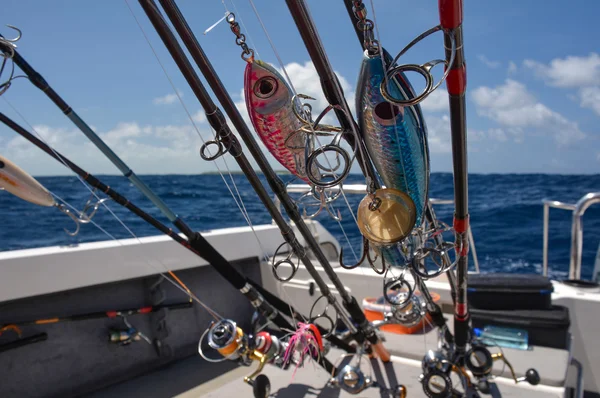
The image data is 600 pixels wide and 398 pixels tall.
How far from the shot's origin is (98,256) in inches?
100

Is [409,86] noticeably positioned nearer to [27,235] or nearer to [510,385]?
[510,385]

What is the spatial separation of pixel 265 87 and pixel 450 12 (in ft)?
1.47

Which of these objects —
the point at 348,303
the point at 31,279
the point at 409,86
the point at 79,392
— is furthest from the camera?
the point at 79,392

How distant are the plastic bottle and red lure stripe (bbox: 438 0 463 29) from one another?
1.97 metres

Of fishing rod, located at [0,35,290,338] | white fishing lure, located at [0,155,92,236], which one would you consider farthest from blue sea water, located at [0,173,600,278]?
white fishing lure, located at [0,155,92,236]

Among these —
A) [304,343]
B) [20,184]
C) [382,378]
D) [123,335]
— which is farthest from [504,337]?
[20,184]

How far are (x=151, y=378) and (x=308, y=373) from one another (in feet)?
3.51

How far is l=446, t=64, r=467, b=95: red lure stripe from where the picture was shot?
0.77 meters

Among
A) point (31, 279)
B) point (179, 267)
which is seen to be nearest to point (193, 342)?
point (179, 267)

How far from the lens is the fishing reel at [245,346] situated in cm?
168

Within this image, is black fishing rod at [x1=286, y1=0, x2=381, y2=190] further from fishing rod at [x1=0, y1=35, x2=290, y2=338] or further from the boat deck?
the boat deck

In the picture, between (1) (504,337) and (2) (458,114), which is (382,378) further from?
(2) (458,114)

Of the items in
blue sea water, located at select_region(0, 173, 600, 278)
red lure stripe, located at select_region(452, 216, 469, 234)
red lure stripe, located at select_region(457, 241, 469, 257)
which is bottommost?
red lure stripe, located at select_region(457, 241, 469, 257)

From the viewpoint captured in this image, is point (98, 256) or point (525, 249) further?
point (525, 249)
